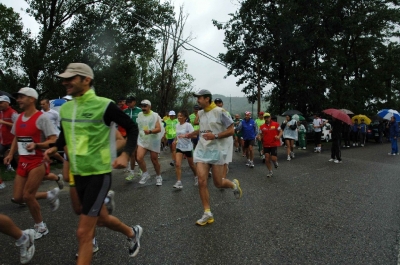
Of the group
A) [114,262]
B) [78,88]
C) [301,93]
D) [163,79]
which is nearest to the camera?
[78,88]

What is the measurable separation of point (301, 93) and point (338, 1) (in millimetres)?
7399

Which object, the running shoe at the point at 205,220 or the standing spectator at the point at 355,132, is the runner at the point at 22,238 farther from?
the standing spectator at the point at 355,132

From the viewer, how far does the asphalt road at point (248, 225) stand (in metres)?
3.63

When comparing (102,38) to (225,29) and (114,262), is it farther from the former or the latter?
(114,262)

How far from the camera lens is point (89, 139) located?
9.39ft

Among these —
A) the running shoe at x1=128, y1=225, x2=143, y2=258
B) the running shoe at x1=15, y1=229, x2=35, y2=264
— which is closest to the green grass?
the running shoe at x1=15, y1=229, x2=35, y2=264

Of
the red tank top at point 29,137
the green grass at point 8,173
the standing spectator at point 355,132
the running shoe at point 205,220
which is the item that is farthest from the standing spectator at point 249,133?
the standing spectator at point 355,132

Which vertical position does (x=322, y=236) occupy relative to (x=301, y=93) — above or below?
below

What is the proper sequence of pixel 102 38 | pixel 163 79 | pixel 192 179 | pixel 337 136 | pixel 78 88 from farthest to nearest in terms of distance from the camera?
pixel 163 79, pixel 102 38, pixel 337 136, pixel 192 179, pixel 78 88

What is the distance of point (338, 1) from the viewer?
2466 cm

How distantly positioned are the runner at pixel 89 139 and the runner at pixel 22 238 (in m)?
0.92

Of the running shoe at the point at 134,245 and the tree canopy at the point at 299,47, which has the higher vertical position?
the tree canopy at the point at 299,47

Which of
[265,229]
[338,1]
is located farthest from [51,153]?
[338,1]

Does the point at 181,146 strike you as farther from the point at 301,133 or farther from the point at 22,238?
the point at 301,133
